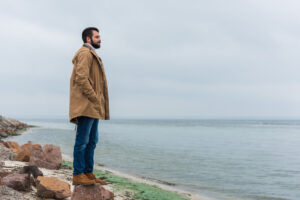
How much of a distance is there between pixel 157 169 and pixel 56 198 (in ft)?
32.6

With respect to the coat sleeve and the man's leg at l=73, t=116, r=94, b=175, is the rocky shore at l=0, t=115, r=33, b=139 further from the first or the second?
the coat sleeve

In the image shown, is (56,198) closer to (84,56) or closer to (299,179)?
(84,56)

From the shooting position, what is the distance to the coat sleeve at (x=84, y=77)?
438 centimetres

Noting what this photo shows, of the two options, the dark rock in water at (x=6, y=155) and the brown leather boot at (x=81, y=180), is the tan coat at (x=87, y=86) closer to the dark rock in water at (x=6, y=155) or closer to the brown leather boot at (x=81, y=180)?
the brown leather boot at (x=81, y=180)

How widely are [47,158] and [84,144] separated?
434 cm

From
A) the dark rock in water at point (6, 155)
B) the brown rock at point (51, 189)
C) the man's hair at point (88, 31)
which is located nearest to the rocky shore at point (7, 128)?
the dark rock in water at point (6, 155)

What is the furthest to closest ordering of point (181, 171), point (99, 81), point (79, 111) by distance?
1. point (181, 171)
2. point (99, 81)
3. point (79, 111)

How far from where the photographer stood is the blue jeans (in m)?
4.58

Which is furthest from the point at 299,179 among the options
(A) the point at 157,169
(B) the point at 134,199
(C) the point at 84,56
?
(C) the point at 84,56

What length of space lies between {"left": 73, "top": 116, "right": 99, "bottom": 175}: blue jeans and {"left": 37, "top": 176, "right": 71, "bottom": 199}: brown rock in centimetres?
47

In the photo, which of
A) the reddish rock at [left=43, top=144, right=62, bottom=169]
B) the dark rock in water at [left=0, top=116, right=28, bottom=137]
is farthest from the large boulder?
the dark rock in water at [left=0, top=116, right=28, bottom=137]

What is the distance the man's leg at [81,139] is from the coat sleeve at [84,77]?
361 millimetres

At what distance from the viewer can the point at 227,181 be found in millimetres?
12297

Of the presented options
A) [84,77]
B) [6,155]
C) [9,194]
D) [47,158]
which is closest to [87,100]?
[84,77]
